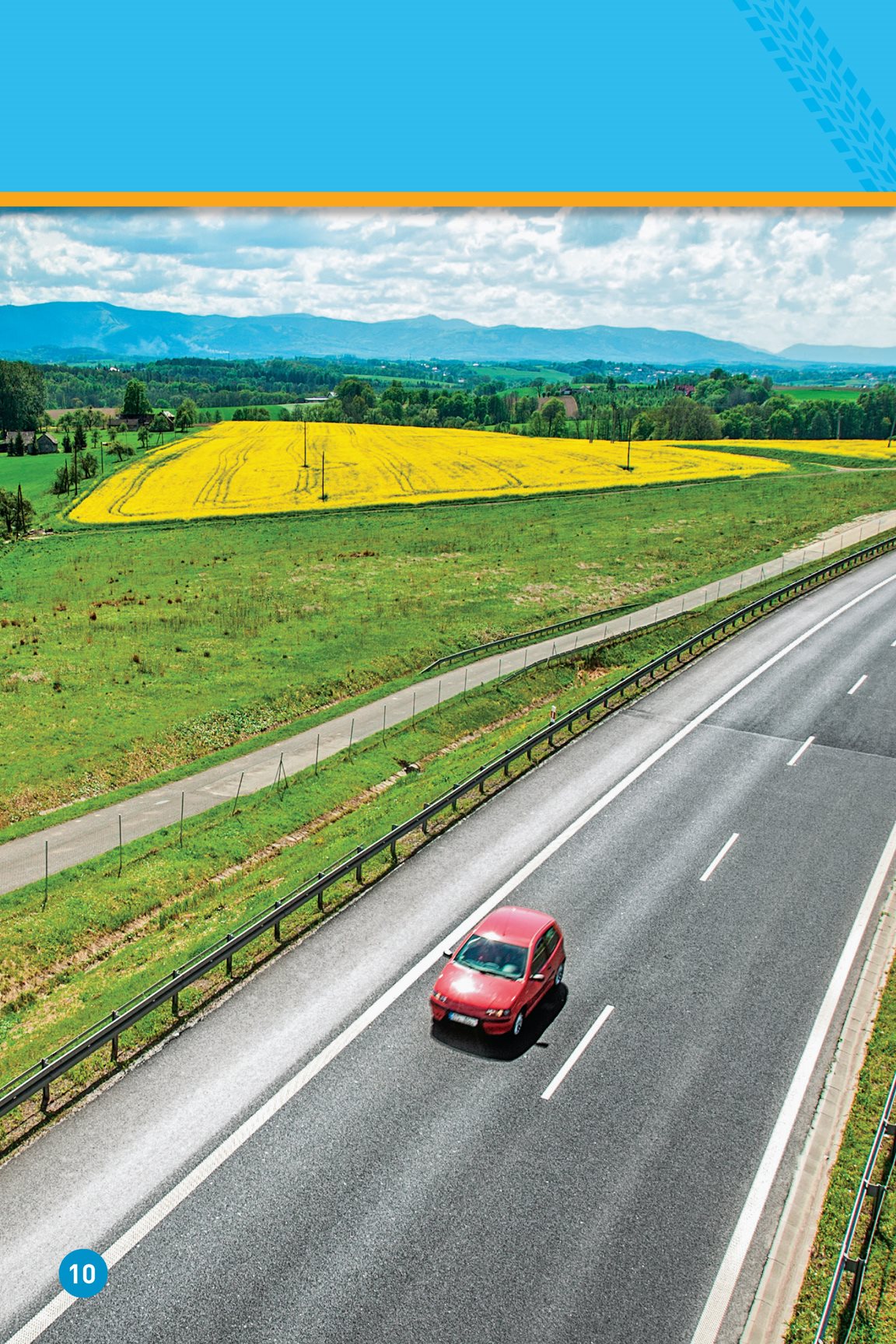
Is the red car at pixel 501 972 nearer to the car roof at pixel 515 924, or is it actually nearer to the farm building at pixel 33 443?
the car roof at pixel 515 924

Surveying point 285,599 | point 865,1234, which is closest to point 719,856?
point 865,1234

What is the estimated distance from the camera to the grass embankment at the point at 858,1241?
41.1ft

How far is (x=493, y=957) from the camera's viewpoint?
1892cm

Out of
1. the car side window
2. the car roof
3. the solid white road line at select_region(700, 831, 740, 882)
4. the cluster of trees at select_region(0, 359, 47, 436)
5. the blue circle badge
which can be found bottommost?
the blue circle badge

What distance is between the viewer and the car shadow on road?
18.0 meters

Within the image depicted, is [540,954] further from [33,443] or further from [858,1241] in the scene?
[33,443]

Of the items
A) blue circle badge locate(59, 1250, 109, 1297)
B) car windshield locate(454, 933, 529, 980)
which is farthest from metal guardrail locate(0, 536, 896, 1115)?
car windshield locate(454, 933, 529, 980)

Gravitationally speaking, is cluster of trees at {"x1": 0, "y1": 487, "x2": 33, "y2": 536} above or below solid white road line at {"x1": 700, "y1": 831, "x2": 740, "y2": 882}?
above

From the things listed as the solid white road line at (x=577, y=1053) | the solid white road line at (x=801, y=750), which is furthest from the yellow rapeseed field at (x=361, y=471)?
the solid white road line at (x=577, y=1053)

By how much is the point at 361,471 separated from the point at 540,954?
102 meters

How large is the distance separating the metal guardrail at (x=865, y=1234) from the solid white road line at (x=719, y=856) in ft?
28.0

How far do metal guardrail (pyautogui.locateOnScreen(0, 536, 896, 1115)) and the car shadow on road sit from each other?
16.1 ft

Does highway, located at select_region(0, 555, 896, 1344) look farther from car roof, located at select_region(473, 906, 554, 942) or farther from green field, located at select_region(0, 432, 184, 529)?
green field, located at select_region(0, 432, 184, 529)

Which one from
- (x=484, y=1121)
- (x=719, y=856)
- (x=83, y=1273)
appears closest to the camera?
(x=83, y=1273)
